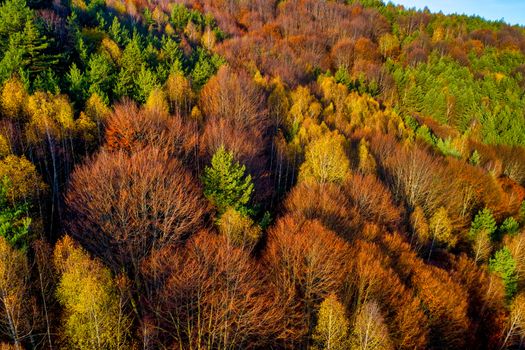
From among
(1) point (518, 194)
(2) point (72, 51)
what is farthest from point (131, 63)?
(1) point (518, 194)

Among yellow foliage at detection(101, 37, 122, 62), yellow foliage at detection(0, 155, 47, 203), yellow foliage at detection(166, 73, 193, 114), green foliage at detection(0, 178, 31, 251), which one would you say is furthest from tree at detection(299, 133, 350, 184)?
yellow foliage at detection(101, 37, 122, 62)

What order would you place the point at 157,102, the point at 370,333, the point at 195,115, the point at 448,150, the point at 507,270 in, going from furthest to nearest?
the point at 448,150, the point at 195,115, the point at 157,102, the point at 507,270, the point at 370,333

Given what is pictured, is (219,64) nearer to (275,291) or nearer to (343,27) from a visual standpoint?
(275,291)

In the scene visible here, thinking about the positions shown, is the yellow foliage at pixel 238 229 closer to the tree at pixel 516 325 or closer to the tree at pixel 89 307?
the tree at pixel 89 307

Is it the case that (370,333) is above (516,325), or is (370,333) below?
above

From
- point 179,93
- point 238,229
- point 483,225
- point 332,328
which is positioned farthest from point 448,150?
point 332,328

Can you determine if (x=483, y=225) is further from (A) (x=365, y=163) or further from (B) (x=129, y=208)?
(B) (x=129, y=208)

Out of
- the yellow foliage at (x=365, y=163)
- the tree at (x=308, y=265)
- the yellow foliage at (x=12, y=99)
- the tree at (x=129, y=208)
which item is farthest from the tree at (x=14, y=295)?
the yellow foliage at (x=365, y=163)
